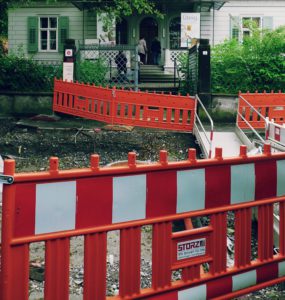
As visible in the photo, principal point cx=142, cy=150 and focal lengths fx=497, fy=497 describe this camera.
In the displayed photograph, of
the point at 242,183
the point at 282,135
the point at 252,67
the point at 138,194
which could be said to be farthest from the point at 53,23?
the point at 138,194

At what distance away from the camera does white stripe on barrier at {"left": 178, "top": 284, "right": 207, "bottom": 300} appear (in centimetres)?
344

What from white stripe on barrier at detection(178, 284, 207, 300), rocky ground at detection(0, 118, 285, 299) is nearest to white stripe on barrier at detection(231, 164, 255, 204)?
white stripe on barrier at detection(178, 284, 207, 300)

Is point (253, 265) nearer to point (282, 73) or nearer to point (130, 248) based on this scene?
point (130, 248)

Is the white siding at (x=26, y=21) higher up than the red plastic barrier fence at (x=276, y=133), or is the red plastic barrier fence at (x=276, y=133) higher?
the white siding at (x=26, y=21)

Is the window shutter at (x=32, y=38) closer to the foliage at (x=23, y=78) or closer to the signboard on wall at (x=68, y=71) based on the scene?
the foliage at (x=23, y=78)

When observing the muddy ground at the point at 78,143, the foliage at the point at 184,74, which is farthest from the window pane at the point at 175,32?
the muddy ground at the point at 78,143

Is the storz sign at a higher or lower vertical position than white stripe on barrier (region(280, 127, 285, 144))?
lower

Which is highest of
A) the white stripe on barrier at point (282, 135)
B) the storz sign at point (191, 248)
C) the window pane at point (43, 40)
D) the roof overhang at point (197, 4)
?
the roof overhang at point (197, 4)

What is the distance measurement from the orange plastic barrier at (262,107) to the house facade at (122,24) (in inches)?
480

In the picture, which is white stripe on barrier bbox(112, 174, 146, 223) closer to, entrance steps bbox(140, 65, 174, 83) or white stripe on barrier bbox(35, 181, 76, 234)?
white stripe on barrier bbox(35, 181, 76, 234)

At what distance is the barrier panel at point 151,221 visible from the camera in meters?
2.84

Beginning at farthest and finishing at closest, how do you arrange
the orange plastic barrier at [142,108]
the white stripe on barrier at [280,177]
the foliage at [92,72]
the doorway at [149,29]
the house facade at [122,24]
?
the doorway at [149,29] → the house facade at [122,24] → the foliage at [92,72] → the orange plastic barrier at [142,108] → the white stripe on barrier at [280,177]

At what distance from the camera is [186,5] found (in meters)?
25.3

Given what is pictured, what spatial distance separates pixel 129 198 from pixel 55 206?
51 cm
